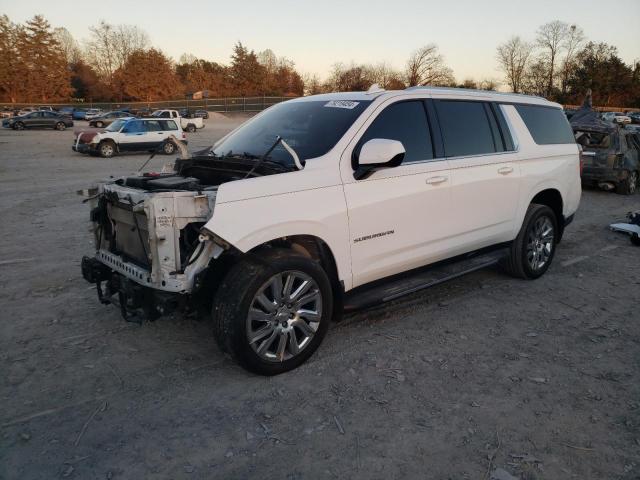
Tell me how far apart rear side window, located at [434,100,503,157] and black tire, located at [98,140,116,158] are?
750 inches

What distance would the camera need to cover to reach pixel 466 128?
4617 millimetres

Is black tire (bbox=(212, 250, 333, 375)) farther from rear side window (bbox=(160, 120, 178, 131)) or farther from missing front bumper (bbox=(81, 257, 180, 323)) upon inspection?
rear side window (bbox=(160, 120, 178, 131))

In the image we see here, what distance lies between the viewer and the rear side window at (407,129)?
3910mm

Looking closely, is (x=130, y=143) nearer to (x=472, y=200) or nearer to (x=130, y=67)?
(x=472, y=200)

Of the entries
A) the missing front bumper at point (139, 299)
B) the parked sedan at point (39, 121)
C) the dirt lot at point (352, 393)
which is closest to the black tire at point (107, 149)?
the dirt lot at point (352, 393)

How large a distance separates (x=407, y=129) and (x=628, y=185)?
9.83 metres

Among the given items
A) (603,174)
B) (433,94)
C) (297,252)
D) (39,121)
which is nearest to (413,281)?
(297,252)

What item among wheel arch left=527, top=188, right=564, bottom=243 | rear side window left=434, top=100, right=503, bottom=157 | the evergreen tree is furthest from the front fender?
the evergreen tree

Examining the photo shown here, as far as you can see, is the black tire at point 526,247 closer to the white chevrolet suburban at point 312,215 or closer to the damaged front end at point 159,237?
the white chevrolet suburban at point 312,215

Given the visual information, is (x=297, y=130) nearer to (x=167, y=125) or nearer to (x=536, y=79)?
(x=167, y=125)

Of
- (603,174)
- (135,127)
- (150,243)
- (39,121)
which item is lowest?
(603,174)

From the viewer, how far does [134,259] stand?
3.68 metres

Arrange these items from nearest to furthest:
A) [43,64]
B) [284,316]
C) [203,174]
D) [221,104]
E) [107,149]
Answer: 1. [284,316]
2. [203,174]
3. [107,149]
4. [221,104]
5. [43,64]

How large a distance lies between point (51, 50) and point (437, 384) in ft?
276
